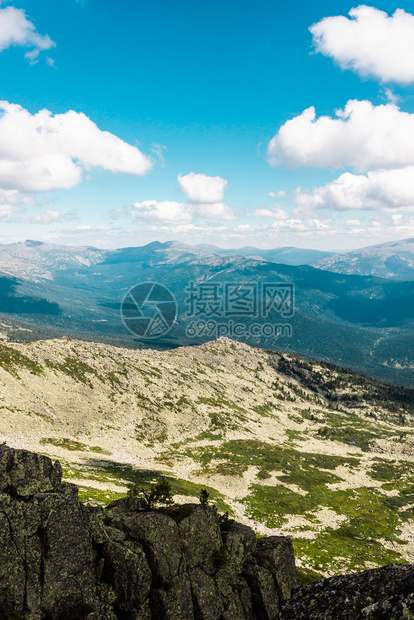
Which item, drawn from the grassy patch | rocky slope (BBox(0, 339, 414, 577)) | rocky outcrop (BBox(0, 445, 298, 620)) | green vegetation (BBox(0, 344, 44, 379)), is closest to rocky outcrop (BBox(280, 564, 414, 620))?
rocky outcrop (BBox(0, 445, 298, 620))

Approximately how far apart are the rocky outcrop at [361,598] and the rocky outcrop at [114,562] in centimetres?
432

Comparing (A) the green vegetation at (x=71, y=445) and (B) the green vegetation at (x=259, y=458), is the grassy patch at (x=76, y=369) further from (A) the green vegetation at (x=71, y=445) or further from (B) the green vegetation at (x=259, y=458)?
(B) the green vegetation at (x=259, y=458)

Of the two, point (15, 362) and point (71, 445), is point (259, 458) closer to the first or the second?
point (71, 445)

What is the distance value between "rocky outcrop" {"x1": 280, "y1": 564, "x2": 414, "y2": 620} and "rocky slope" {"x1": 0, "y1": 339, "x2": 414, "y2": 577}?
28.5m

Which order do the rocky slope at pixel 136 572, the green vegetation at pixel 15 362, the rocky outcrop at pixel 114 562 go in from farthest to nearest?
the green vegetation at pixel 15 362, the rocky outcrop at pixel 114 562, the rocky slope at pixel 136 572

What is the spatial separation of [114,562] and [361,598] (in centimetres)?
1727

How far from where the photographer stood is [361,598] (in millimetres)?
21094

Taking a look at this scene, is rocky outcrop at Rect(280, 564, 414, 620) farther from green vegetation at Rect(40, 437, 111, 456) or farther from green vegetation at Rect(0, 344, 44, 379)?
green vegetation at Rect(0, 344, 44, 379)

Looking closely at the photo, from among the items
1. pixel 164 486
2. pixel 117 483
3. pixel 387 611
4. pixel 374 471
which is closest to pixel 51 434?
pixel 117 483

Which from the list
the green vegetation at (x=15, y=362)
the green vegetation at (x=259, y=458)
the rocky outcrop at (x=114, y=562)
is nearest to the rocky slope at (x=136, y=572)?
the rocky outcrop at (x=114, y=562)

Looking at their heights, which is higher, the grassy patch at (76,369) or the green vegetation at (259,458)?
the grassy patch at (76,369)

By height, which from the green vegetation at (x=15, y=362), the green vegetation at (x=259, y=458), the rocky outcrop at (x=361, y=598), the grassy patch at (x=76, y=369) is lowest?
the green vegetation at (x=259, y=458)

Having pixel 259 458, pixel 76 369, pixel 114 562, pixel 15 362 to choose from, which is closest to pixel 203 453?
pixel 259 458

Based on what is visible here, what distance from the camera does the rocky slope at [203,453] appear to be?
7225cm
